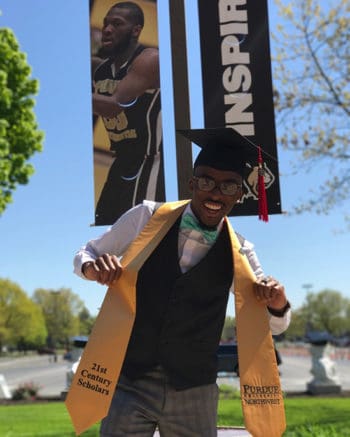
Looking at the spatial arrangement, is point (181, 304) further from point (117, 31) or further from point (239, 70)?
point (117, 31)

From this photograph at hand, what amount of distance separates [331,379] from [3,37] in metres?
13.4

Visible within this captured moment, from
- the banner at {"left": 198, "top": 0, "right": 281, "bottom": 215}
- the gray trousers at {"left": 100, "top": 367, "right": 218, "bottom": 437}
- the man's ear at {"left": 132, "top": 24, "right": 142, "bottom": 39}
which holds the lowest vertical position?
the gray trousers at {"left": 100, "top": 367, "right": 218, "bottom": 437}

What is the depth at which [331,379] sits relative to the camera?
15.7 m

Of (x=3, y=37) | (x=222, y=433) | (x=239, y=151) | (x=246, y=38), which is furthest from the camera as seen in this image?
(x=3, y=37)

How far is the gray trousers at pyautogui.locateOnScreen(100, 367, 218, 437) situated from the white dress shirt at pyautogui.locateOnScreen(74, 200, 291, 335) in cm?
48

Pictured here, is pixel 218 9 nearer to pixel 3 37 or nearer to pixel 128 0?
pixel 128 0

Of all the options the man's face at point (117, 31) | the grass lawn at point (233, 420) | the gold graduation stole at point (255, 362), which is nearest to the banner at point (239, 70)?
the man's face at point (117, 31)

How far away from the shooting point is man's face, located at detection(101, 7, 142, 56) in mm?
4145

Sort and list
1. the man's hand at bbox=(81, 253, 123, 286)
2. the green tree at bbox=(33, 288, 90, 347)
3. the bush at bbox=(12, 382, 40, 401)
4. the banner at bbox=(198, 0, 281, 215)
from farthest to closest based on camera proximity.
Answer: the green tree at bbox=(33, 288, 90, 347) < the bush at bbox=(12, 382, 40, 401) < the banner at bbox=(198, 0, 281, 215) < the man's hand at bbox=(81, 253, 123, 286)

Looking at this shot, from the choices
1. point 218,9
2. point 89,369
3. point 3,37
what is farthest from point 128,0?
point 3,37

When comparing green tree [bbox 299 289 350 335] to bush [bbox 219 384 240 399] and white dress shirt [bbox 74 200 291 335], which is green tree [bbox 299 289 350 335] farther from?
white dress shirt [bbox 74 200 291 335]

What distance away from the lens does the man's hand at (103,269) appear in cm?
226

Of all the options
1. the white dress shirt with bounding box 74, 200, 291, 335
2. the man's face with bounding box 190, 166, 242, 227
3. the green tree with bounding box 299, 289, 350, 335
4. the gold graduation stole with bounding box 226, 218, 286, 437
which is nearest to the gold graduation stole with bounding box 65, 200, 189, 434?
the white dress shirt with bounding box 74, 200, 291, 335

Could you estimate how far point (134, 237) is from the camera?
8.39ft
